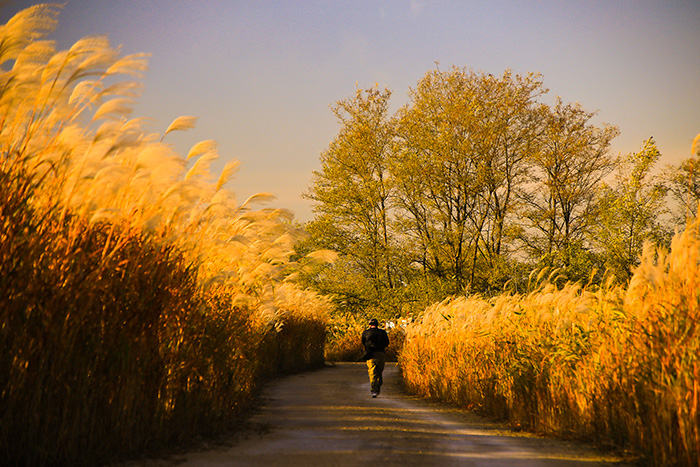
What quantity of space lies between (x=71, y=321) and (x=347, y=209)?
28581 millimetres

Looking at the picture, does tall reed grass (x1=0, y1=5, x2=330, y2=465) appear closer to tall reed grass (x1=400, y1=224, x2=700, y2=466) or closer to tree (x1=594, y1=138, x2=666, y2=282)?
tall reed grass (x1=400, y1=224, x2=700, y2=466)

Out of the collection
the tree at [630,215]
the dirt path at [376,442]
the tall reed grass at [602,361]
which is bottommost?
the dirt path at [376,442]

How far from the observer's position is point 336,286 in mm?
33781

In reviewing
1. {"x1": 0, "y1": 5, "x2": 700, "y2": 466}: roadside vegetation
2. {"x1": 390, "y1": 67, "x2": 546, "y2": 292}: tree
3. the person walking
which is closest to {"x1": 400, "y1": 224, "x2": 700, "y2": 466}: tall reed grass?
{"x1": 0, "y1": 5, "x2": 700, "y2": 466}: roadside vegetation

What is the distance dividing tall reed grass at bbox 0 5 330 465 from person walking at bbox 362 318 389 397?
7.49 m

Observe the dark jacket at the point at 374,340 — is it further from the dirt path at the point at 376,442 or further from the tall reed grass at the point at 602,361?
the dirt path at the point at 376,442

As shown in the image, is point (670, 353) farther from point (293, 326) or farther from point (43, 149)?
point (293, 326)

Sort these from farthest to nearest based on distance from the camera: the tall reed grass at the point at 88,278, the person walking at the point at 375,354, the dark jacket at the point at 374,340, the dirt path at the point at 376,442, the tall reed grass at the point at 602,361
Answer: the dark jacket at the point at 374,340
the person walking at the point at 375,354
the dirt path at the point at 376,442
the tall reed grass at the point at 602,361
the tall reed grass at the point at 88,278

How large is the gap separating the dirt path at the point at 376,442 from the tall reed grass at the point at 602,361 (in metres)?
0.51

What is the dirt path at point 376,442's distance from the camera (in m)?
6.75

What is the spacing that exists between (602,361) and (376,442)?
10.1ft

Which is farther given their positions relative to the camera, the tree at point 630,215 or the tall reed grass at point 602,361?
the tree at point 630,215

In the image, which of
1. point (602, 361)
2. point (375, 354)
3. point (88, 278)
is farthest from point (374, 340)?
point (88, 278)

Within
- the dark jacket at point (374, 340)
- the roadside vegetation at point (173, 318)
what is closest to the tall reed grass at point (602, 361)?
the roadside vegetation at point (173, 318)
